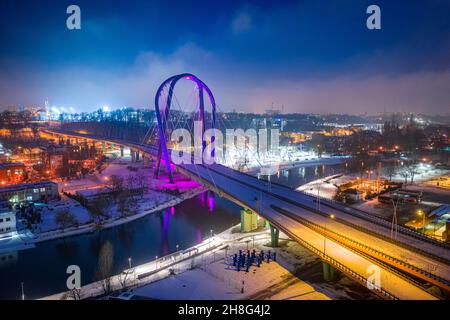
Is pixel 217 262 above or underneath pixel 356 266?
underneath

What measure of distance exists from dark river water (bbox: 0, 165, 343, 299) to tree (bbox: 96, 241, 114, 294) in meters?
0.22

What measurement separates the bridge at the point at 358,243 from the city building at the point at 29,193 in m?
12.6

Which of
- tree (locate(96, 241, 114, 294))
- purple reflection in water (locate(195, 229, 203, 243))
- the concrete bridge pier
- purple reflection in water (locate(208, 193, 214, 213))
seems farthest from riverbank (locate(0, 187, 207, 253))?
the concrete bridge pier

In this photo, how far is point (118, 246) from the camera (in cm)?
1653

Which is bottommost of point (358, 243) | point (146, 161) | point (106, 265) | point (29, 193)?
point (106, 265)

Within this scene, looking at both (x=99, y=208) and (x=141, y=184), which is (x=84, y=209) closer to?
(x=99, y=208)

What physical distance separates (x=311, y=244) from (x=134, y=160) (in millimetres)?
35560

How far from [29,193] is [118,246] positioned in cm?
1062

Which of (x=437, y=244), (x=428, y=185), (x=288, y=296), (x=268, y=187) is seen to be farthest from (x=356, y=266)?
(x=428, y=185)

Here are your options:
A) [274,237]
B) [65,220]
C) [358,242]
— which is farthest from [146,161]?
[358,242]

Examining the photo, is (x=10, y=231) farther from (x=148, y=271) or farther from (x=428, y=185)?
(x=428, y=185)

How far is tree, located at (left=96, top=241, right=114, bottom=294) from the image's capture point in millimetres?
11733

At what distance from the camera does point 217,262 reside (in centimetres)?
1362

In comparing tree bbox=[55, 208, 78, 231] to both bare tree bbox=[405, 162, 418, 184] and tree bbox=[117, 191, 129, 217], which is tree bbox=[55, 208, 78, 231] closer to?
tree bbox=[117, 191, 129, 217]
